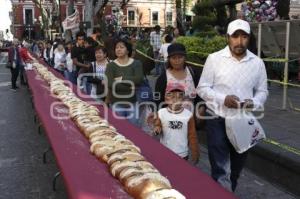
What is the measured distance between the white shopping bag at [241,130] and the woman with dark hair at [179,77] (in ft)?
2.26

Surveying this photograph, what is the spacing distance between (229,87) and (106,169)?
51.1 inches

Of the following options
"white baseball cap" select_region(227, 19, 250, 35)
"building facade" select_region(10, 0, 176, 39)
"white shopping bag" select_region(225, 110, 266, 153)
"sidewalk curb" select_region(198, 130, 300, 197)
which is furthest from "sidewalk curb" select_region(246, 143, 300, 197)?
"building facade" select_region(10, 0, 176, 39)

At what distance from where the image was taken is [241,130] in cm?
432

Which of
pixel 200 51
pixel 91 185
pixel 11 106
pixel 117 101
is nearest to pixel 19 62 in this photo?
pixel 11 106

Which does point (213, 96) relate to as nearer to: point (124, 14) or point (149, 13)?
point (124, 14)

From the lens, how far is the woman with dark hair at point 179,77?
4875 mm

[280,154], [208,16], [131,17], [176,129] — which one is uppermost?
[131,17]

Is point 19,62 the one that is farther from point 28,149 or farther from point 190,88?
point 190,88

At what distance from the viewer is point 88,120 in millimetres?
5559

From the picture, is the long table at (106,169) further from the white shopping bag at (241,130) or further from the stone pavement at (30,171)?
the stone pavement at (30,171)

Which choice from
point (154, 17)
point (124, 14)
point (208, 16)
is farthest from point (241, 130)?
point (154, 17)

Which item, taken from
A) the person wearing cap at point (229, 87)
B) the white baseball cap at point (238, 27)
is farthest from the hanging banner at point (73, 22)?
the white baseball cap at point (238, 27)

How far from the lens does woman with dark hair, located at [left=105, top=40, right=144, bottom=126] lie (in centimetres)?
638

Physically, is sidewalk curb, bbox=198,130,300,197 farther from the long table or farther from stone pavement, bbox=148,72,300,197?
the long table
